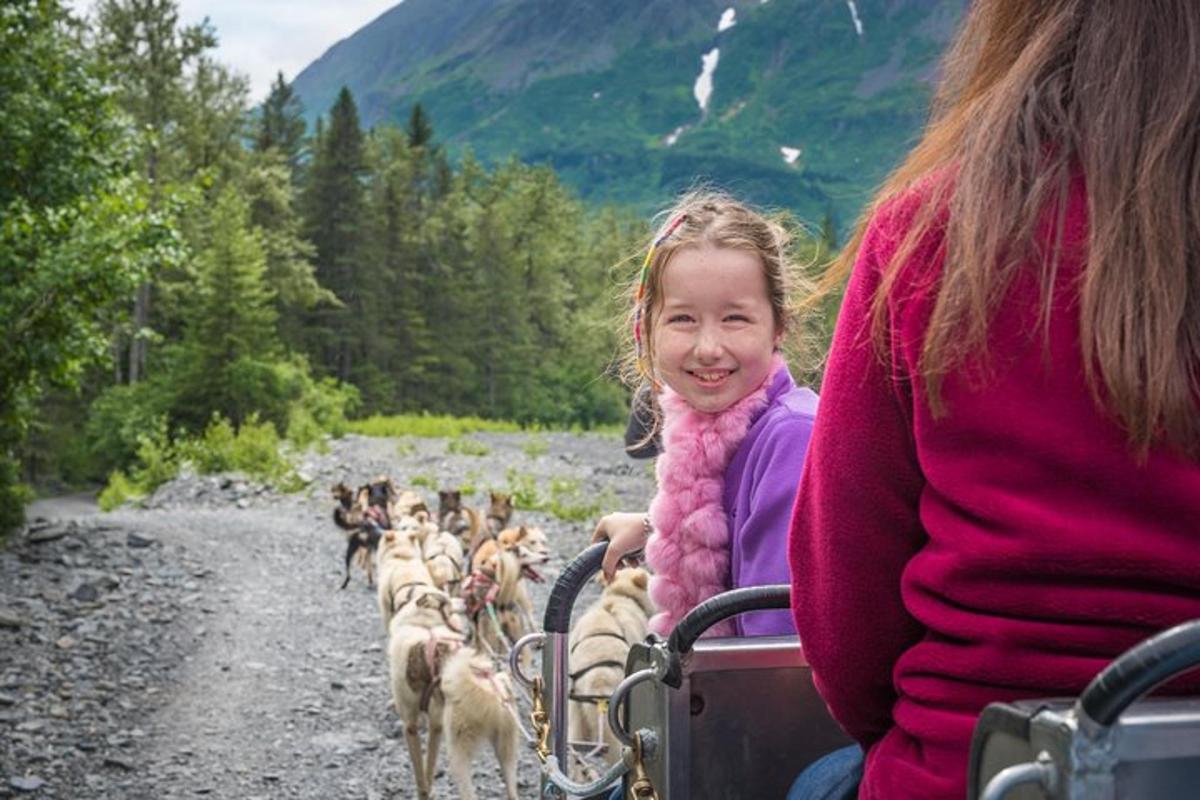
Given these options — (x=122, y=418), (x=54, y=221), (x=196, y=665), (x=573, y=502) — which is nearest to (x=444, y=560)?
(x=196, y=665)

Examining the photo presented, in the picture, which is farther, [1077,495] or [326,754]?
[326,754]

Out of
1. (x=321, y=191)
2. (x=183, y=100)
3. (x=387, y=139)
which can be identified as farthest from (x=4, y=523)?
(x=387, y=139)

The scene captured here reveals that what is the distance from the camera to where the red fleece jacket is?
1176 mm

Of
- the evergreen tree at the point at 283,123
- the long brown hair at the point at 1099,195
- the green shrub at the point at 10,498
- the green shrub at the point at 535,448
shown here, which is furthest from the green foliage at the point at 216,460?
the evergreen tree at the point at 283,123

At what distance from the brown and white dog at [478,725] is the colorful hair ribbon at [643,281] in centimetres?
332

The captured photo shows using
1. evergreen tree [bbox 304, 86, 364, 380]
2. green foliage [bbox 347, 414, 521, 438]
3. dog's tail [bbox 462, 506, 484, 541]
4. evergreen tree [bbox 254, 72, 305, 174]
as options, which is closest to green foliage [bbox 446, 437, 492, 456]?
green foliage [bbox 347, 414, 521, 438]

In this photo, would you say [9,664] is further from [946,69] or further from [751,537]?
[946,69]

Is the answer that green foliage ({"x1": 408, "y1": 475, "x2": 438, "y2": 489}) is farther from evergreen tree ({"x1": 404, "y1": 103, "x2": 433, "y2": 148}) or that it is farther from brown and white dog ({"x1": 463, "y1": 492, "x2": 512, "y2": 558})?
evergreen tree ({"x1": 404, "y1": 103, "x2": 433, "y2": 148})

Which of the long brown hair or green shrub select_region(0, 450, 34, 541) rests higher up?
the long brown hair

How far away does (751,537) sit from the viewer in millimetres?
2486

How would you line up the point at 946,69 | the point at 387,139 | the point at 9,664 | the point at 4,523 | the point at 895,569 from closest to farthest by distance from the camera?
1. the point at 895,569
2. the point at 946,69
3. the point at 9,664
4. the point at 4,523
5. the point at 387,139

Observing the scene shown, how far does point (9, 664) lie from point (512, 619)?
340 cm

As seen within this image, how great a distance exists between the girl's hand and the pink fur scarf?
0.19 feet

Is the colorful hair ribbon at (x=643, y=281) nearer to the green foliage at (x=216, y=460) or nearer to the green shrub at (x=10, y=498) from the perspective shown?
the green shrub at (x=10, y=498)
